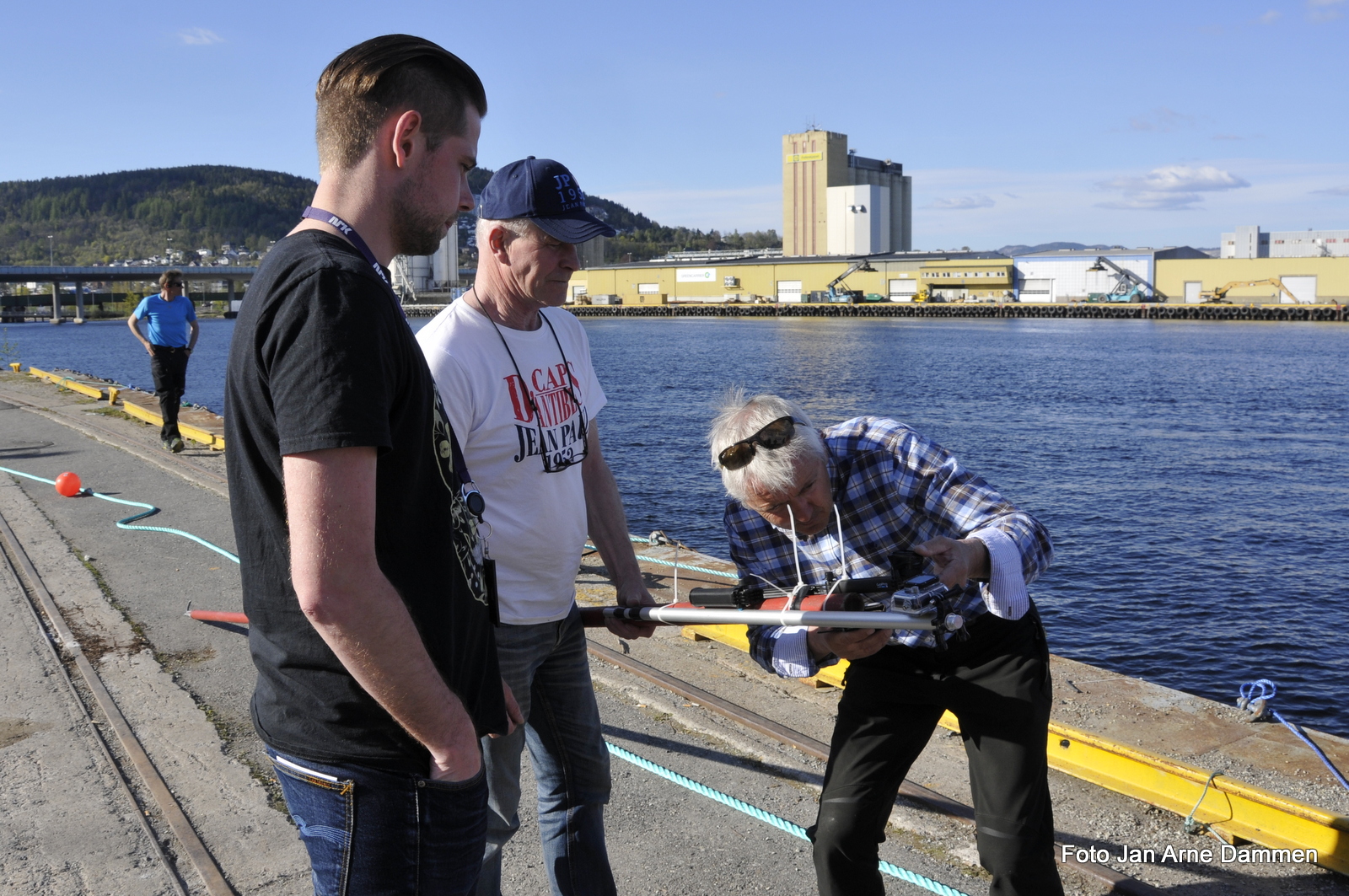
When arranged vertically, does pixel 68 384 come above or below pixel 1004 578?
above

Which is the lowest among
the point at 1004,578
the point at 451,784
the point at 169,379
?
Answer: the point at 451,784

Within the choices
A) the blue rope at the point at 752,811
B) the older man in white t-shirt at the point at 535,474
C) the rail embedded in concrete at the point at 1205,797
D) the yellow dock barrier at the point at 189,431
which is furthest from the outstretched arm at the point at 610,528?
the yellow dock barrier at the point at 189,431

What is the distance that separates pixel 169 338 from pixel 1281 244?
6295 inches

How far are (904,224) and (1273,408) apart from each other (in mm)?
130272

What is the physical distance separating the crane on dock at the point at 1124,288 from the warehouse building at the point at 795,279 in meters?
8.62

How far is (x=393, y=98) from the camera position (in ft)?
5.97

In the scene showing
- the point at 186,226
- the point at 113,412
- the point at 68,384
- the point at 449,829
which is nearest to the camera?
the point at 449,829

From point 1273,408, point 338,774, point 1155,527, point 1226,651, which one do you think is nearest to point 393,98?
point 338,774

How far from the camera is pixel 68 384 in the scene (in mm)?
22891

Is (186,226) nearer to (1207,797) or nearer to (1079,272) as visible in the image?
(1079,272)

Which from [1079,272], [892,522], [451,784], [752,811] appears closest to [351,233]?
[451,784]

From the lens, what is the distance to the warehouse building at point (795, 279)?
107m

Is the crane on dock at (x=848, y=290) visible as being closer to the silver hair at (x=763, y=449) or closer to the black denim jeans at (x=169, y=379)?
the black denim jeans at (x=169, y=379)

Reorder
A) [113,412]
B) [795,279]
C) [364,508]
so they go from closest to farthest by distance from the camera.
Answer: [364,508] → [113,412] → [795,279]
